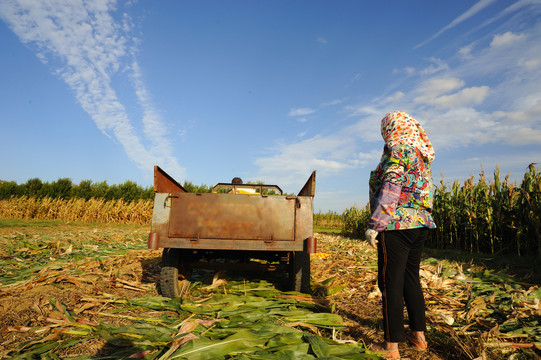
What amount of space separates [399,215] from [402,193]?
19 cm

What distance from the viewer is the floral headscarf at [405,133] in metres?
2.41

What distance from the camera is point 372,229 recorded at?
7.68ft

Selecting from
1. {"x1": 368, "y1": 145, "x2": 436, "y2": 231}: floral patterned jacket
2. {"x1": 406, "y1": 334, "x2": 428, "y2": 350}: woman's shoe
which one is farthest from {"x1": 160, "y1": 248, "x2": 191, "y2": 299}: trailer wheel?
{"x1": 406, "y1": 334, "x2": 428, "y2": 350}: woman's shoe

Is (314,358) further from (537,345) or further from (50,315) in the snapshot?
(50,315)

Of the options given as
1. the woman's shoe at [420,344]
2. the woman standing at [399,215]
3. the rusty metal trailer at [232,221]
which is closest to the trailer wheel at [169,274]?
the rusty metal trailer at [232,221]

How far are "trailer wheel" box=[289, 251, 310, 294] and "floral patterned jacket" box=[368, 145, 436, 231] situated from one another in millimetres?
1678

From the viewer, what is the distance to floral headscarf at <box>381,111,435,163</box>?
241 cm

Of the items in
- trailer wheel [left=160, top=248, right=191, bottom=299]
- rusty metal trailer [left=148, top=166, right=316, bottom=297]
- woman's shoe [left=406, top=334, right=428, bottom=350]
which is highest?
rusty metal trailer [left=148, top=166, right=316, bottom=297]

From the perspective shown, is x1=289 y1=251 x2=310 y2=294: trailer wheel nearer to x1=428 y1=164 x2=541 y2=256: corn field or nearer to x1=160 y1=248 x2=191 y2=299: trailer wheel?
x1=160 y1=248 x2=191 y2=299: trailer wheel

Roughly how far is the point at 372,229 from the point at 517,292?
10.6ft

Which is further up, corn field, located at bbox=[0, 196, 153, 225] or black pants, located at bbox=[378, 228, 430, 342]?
corn field, located at bbox=[0, 196, 153, 225]

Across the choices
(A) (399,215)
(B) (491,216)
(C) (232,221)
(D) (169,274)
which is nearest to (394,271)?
(A) (399,215)

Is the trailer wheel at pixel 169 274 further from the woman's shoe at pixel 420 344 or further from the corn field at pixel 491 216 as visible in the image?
the corn field at pixel 491 216

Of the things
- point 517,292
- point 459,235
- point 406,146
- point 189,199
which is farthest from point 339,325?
point 459,235
